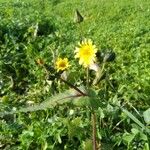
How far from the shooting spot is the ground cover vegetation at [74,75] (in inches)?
110

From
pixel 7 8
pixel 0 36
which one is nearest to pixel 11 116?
pixel 0 36

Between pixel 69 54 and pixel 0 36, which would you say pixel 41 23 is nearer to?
pixel 0 36

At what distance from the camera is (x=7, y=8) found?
6410 millimetres

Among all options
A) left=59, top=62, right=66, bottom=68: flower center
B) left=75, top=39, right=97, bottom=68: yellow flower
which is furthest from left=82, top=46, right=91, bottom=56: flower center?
left=59, top=62, right=66, bottom=68: flower center

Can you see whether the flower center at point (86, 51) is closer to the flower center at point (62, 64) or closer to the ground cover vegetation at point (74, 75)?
the ground cover vegetation at point (74, 75)

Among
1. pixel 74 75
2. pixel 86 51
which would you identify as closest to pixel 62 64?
pixel 74 75

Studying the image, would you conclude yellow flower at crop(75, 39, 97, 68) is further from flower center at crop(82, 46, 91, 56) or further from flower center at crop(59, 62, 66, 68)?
flower center at crop(59, 62, 66, 68)

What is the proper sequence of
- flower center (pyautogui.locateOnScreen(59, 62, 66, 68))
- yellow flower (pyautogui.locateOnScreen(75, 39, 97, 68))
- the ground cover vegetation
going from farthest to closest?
flower center (pyautogui.locateOnScreen(59, 62, 66, 68))
the ground cover vegetation
yellow flower (pyautogui.locateOnScreen(75, 39, 97, 68))

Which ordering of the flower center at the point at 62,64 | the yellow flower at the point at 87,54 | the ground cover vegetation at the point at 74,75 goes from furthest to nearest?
the flower center at the point at 62,64 < the ground cover vegetation at the point at 74,75 < the yellow flower at the point at 87,54

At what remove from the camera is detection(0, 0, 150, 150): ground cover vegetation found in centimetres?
280

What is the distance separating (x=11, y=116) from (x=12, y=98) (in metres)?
0.40

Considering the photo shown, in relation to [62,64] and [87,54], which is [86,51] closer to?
[87,54]

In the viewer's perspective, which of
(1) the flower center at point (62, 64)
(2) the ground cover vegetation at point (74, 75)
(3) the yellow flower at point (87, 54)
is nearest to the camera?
(3) the yellow flower at point (87, 54)

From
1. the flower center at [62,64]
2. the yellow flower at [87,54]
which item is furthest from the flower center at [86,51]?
the flower center at [62,64]
